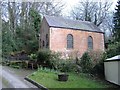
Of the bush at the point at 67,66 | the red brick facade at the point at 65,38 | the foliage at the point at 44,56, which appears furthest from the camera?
the red brick facade at the point at 65,38

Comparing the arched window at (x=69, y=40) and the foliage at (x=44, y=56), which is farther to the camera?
the arched window at (x=69, y=40)

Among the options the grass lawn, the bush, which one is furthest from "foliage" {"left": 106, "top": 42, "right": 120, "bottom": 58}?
the grass lawn

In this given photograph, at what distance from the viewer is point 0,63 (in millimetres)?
30359

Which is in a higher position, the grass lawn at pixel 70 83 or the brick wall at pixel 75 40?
the brick wall at pixel 75 40

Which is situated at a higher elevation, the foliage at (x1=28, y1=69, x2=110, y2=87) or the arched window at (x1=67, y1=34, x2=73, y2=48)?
the arched window at (x1=67, y1=34, x2=73, y2=48)

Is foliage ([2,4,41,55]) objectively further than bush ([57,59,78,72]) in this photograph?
Yes

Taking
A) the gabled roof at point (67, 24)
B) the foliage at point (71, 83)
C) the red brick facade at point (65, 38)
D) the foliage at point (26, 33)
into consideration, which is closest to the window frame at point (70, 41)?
the red brick facade at point (65, 38)

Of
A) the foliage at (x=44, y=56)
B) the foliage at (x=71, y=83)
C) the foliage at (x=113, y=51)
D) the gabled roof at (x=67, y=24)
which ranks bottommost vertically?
the foliage at (x=71, y=83)

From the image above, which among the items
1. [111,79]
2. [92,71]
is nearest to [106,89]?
[111,79]

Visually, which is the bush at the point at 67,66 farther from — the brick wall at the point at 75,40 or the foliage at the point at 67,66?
the brick wall at the point at 75,40

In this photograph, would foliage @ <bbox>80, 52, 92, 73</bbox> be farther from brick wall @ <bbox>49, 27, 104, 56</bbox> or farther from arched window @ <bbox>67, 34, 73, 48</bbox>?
arched window @ <bbox>67, 34, 73, 48</bbox>

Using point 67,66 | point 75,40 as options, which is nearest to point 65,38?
point 75,40

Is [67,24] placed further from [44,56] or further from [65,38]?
[44,56]

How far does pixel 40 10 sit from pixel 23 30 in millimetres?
6075
